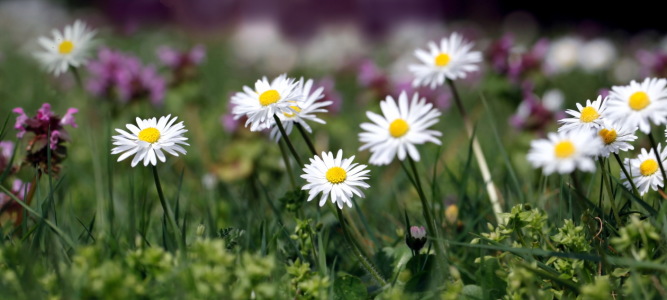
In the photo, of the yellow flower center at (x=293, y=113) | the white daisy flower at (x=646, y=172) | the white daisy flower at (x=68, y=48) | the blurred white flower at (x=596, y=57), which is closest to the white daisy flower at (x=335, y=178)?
the yellow flower center at (x=293, y=113)

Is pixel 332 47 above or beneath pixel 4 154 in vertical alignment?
above

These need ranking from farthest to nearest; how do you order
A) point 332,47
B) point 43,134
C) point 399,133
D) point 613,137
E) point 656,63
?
point 332,47
point 656,63
point 43,134
point 613,137
point 399,133

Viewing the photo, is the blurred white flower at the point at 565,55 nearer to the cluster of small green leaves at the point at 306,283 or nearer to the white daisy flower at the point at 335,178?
the white daisy flower at the point at 335,178

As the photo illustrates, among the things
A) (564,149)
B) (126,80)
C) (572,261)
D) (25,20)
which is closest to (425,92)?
→ (126,80)

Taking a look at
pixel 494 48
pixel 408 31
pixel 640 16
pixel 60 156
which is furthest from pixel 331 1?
pixel 60 156

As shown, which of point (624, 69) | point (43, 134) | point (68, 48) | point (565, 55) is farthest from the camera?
point (624, 69)

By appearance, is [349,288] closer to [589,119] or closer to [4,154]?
[589,119]

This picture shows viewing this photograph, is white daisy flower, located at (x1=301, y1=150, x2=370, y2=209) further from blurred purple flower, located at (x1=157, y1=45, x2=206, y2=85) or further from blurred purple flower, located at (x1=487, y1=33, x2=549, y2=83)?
blurred purple flower, located at (x1=157, y1=45, x2=206, y2=85)
